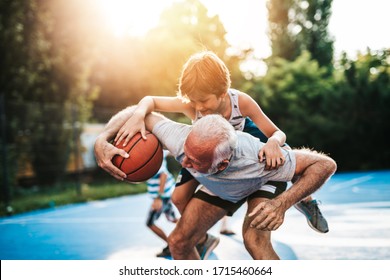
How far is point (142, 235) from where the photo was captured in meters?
5.62

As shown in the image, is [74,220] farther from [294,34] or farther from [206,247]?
[294,34]

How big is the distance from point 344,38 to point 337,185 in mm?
7442

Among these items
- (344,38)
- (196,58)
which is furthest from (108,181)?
(196,58)

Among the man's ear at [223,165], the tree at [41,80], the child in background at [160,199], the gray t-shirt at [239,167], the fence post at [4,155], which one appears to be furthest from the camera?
the tree at [41,80]

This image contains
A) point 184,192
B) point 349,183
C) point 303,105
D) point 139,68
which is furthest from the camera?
point 139,68

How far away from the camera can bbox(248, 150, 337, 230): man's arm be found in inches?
91.3

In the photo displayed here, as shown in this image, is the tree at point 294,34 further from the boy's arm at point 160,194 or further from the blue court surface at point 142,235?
the boy's arm at point 160,194

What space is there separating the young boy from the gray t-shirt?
0.20 feet

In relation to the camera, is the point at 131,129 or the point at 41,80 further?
the point at 41,80

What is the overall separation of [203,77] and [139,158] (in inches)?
22.3

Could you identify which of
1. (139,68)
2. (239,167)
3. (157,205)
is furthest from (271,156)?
(139,68)

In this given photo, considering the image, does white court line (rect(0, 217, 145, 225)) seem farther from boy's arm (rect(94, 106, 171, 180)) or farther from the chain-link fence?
boy's arm (rect(94, 106, 171, 180))

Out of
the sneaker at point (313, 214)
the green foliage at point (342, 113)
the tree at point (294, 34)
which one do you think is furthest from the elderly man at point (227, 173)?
the tree at point (294, 34)

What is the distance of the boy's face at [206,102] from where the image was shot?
2.72m
